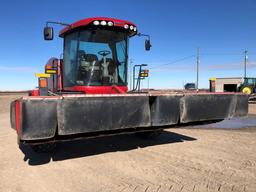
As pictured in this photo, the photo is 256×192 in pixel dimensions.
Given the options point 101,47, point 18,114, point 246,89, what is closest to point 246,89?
point 246,89

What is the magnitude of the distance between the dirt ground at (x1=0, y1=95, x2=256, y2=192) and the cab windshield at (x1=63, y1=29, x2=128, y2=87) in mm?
1355

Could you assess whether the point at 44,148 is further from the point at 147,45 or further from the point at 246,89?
the point at 246,89

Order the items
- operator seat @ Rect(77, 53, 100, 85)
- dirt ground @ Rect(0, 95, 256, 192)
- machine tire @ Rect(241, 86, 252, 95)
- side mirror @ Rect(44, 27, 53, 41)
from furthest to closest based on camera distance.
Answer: machine tire @ Rect(241, 86, 252, 95) < operator seat @ Rect(77, 53, 100, 85) < side mirror @ Rect(44, 27, 53, 41) < dirt ground @ Rect(0, 95, 256, 192)

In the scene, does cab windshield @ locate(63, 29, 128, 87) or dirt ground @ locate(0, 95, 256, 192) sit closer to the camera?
dirt ground @ locate(0, 95, 256, 192)

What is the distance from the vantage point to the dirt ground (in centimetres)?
347

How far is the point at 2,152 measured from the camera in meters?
5.36

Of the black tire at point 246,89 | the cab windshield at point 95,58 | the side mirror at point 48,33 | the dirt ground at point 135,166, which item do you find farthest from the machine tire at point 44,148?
the black tire at point 246,89

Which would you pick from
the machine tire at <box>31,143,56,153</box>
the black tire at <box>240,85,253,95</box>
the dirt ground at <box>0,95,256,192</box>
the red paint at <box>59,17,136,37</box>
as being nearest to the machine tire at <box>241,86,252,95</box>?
the black tire at <box>240,85,253,95</box>

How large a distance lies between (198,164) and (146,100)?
130cm

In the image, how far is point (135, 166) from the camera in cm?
423

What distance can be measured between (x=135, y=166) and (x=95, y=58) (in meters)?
2.31

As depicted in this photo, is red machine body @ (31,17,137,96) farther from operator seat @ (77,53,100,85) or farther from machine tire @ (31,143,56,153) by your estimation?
machine tire @ (31,143,56,153)

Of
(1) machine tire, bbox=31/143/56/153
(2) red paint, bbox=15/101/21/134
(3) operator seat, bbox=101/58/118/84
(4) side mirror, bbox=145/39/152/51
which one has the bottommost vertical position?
(1) machine tire, bbox=31/143/56/153

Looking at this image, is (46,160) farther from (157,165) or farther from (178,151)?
(178,151)
